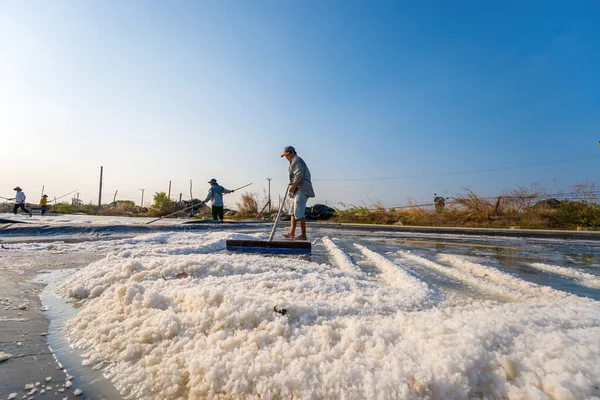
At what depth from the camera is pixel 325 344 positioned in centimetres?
104

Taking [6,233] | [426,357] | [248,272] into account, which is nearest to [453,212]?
[248,272]

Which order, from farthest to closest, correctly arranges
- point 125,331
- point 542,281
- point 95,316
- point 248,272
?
point 542,281 < point 248,272 < point 95,316 < point 125,331

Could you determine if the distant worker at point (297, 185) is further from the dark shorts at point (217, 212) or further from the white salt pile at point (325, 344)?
the dark shorts at point (217, 212)

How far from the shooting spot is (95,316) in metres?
1.53

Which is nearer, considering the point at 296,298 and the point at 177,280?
the point at 296,298

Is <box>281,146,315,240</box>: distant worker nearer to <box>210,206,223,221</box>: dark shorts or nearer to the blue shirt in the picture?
the blue shirt

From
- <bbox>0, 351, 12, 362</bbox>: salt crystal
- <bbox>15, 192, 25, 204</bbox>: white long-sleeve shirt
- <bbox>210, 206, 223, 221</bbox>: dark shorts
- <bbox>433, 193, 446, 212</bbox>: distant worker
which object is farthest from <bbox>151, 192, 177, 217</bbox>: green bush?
<bbox>0, 351, 12, 362</bbox>: salt crystal

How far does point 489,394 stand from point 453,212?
13261 mm

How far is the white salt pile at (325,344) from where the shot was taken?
81 centimetres

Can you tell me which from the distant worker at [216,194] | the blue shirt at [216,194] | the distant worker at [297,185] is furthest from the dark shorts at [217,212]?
the distant worker at [297,185]

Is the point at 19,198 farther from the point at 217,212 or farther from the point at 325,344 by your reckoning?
the point at 325,344

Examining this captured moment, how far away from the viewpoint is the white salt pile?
2.67 feet

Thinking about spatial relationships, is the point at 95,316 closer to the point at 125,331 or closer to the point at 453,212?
the point at 125,331

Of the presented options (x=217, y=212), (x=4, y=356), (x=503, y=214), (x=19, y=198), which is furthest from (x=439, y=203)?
(x=19, y=198)
